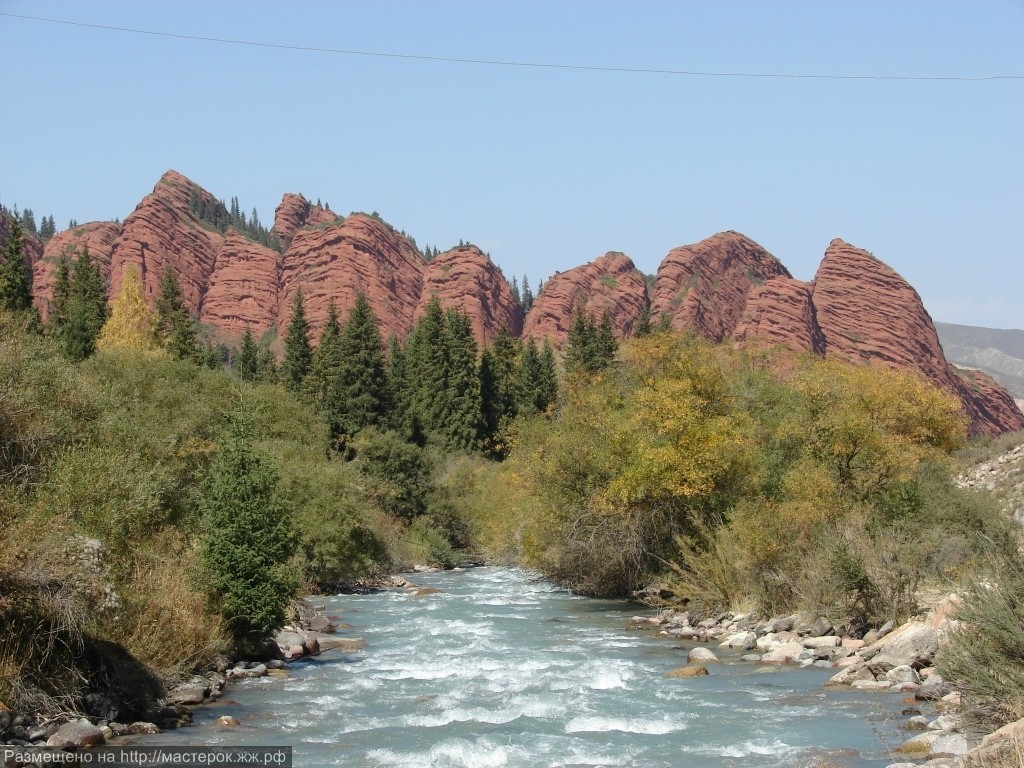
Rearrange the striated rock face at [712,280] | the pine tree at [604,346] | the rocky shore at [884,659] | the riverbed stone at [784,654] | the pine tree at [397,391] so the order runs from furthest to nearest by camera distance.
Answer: the striated rock face at [712,280] → the pine tree at [604,346] → the pine tree at [397,391] → the riverbed stone at [784,654] → the rocky shore at [884,659]

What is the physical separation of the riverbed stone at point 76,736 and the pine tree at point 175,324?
172 ft

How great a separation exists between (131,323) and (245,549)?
50172mm

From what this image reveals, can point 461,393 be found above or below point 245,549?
above

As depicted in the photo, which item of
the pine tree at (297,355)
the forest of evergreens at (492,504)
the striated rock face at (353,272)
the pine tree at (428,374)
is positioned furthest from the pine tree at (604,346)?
the striated rock face at (353,272)

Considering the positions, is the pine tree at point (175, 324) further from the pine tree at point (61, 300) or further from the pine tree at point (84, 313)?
the pine tree at point (61, 300)

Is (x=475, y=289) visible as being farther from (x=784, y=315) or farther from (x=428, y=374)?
(x=428, y=374)

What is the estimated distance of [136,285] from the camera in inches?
2859

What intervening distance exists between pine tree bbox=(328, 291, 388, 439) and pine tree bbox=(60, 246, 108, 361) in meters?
15.7

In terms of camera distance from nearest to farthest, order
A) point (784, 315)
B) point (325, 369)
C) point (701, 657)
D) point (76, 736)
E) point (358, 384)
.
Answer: point (76, 736) → point (701, 657) → point (358, 384) → point (325, 369) → point (784, 315)

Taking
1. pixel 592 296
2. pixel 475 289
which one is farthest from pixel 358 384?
pixel 475 289

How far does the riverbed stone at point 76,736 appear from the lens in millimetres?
13914

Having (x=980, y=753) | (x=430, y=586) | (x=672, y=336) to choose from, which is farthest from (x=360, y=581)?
(x=980, y=753)

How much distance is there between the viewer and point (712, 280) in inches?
5910

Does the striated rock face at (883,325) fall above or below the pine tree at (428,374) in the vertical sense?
above
